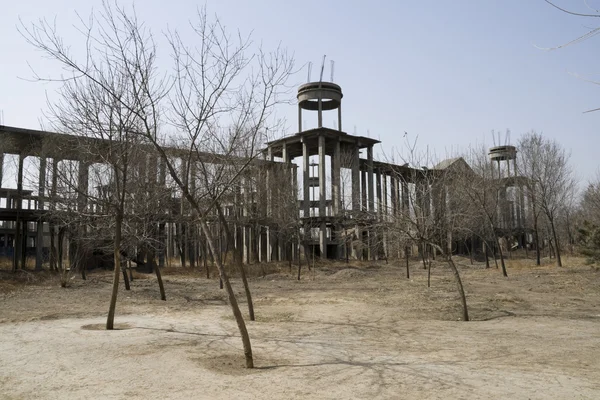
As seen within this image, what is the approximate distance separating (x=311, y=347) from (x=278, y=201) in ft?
74.1

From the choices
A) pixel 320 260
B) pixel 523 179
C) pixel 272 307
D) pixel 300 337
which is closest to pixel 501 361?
pixel 300 337

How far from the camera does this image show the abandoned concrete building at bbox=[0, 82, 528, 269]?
23.9m

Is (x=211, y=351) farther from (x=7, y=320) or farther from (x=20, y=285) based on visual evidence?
(x=20, y=285)

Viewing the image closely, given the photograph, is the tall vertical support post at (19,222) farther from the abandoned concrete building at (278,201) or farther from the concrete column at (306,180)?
the concrete column at (306,180)

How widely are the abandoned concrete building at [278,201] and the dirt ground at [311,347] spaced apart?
14.3ft

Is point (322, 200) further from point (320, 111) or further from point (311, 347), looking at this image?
point (311, 347)

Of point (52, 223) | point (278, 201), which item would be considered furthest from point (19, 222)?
point (278, 201)

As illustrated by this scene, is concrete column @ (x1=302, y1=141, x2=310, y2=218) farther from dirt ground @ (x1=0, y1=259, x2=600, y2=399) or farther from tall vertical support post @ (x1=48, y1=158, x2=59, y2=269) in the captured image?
dirt ground @ (x1=0, y1=259, x2=600, y2=399)

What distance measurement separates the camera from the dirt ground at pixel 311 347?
645 centimetres

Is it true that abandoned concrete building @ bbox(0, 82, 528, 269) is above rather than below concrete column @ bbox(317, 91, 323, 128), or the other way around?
below

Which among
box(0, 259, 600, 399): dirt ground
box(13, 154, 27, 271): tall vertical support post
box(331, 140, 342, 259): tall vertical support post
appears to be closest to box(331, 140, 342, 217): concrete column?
box(331, 140, 342, 259): tall vertical support post

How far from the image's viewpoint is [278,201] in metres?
31.6

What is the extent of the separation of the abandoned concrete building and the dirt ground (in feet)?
14.3

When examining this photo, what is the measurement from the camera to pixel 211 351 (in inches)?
348
